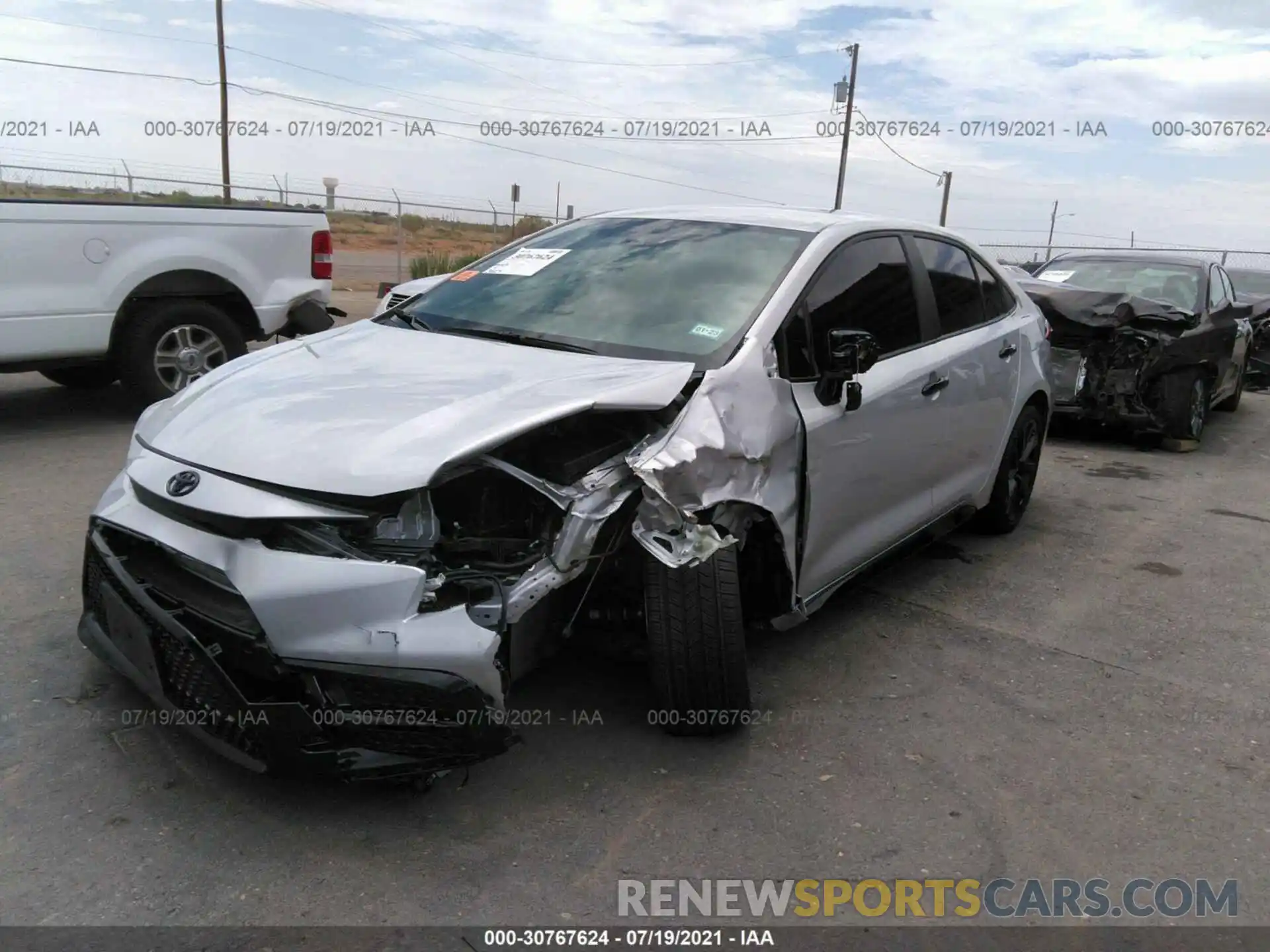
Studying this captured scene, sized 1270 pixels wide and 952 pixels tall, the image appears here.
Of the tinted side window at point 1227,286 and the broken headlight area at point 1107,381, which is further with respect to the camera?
the tinted side window at point 1227,286

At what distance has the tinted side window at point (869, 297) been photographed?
384 centimetres

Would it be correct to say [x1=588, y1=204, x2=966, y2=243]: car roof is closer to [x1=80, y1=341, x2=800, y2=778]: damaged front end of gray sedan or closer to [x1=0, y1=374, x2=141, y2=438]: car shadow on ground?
[x1=80, y1=341, x2=800, y2=778]: damaged front end of gray sedan

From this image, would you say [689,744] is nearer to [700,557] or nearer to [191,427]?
[700,557]

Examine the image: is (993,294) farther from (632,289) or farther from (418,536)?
(418,536)

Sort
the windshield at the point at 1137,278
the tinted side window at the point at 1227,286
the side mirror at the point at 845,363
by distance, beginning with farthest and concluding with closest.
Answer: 1. the tinted side window at the point at 1227,286
2. the windshield at the point at 1137,278
3. the side mirror at the point at 845,363

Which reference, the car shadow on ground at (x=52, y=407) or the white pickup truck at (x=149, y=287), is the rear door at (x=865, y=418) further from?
the car shadow on ground at (x=52, y=407)

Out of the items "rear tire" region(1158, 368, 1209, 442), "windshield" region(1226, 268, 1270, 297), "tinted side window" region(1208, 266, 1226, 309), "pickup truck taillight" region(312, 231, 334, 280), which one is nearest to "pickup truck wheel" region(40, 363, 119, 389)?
"pickup truck taillight" region(312, 231, 334, 280)

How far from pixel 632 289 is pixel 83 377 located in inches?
220

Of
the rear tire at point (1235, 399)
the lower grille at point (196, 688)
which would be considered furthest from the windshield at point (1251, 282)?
the lower grille at point (196, 688)

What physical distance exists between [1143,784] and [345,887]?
2.44 m

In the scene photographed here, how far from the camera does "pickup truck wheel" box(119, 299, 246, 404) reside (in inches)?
271

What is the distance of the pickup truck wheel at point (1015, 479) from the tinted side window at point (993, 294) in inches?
22.8

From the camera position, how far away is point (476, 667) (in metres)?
2.66

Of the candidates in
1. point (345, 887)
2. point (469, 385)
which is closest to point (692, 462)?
point (469, 385)
